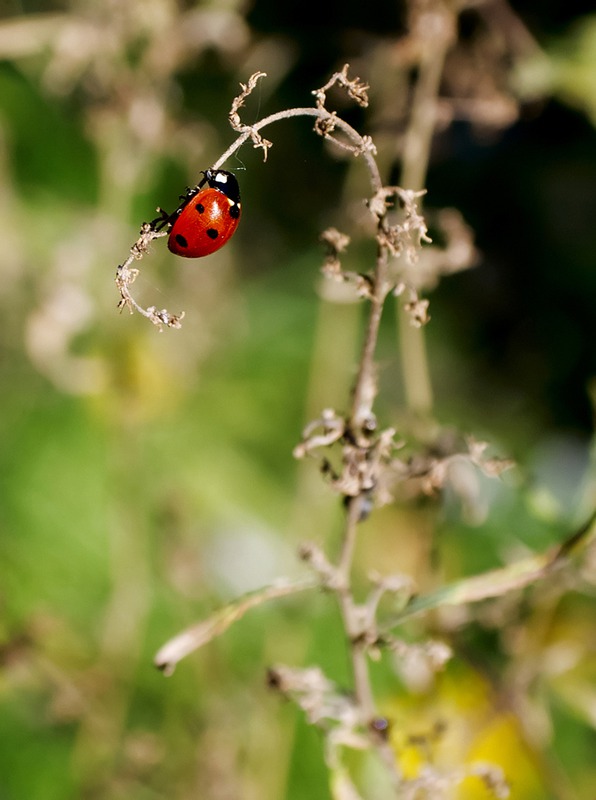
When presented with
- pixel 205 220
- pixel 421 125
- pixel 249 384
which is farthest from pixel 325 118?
pixel 249 384

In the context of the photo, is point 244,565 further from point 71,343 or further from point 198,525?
point 71,343

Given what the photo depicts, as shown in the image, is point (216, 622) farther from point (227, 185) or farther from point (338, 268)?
point (227, 185)

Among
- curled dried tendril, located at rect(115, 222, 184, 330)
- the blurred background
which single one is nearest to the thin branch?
curled dried tendril, located at rect(115, 222, 184, 330)

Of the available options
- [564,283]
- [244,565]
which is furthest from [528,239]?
[244,565]

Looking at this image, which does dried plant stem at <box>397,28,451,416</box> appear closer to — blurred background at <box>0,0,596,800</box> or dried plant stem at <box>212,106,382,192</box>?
blurred background at <box>0,0,596,800</box>

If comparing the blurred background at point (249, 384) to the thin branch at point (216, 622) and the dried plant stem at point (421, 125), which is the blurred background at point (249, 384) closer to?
the dried plant stem at point (421, 125)
